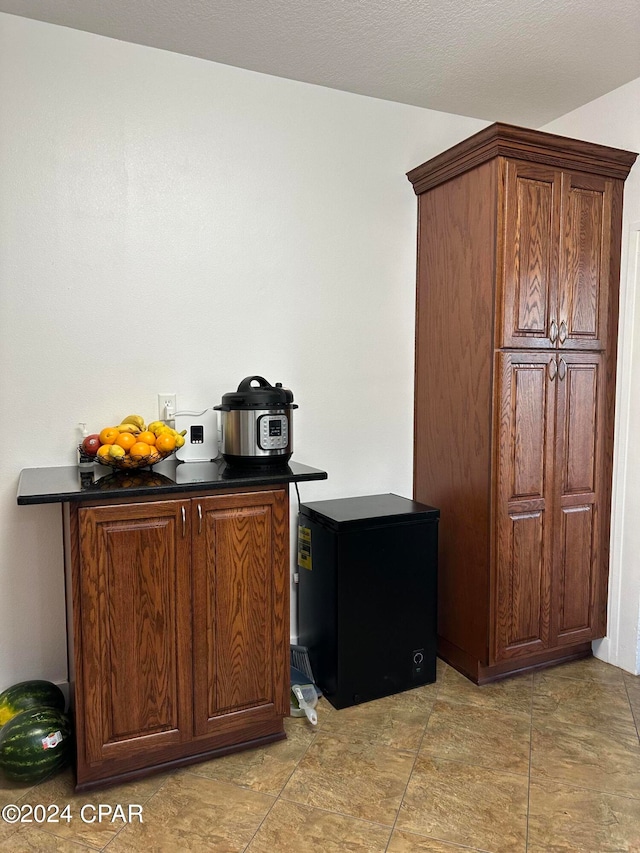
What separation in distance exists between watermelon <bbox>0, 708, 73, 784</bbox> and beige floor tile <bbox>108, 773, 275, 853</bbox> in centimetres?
36

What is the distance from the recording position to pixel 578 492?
9.36 ft

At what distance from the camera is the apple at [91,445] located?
2.29m

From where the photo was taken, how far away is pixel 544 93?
9.45 ft


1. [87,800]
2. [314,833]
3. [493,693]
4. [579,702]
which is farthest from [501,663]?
[87,800]

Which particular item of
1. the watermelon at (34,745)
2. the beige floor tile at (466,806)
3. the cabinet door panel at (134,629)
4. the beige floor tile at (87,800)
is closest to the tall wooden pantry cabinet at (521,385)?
the beige floor tile at (466,806)

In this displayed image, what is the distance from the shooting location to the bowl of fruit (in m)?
2.16

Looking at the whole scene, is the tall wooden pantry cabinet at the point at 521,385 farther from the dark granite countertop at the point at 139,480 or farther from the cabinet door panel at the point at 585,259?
the dark granite countertop at the point at 139,480

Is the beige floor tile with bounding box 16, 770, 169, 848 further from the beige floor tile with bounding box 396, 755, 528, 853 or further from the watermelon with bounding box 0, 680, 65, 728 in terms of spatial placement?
the beige floor tile with bounding box 396, 755, 528, 853

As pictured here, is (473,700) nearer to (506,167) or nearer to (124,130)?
(506,167)

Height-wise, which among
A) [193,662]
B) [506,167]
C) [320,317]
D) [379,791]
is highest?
[506,167]

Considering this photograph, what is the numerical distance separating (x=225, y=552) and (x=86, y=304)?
1139 mm

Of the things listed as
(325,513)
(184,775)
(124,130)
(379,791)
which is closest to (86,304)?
(124,130)

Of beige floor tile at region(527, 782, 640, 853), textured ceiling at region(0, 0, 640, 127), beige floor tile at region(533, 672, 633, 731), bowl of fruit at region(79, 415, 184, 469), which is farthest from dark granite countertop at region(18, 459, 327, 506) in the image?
textured ceiling at region(0, 0, 640, 127)

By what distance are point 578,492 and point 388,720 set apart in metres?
1.32
